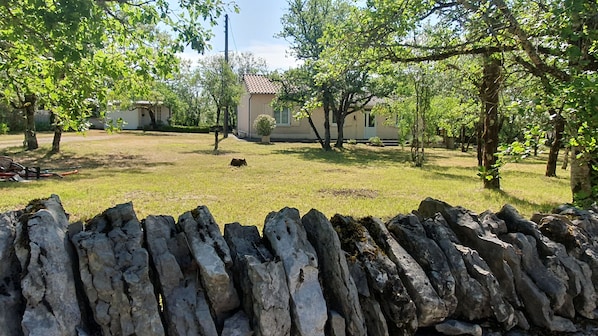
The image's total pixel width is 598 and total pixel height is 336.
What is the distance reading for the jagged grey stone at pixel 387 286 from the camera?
6.58ft

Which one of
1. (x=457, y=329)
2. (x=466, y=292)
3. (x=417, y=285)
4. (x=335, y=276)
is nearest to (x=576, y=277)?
(x=466, y=292)

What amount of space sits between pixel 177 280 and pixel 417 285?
3.80 feet

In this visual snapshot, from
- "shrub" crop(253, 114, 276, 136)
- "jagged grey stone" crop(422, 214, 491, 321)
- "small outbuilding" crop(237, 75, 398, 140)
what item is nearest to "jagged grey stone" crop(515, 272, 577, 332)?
Result: "jagged grey stone" crop(422, 214, 491, 321)

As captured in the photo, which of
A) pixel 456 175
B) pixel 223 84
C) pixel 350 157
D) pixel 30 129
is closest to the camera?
pixel 456 175

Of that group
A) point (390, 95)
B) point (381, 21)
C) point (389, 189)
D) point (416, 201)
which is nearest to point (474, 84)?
point (389, 189)

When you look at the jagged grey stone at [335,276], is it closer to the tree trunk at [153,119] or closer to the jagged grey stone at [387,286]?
the jagged grey stone at [387,286]

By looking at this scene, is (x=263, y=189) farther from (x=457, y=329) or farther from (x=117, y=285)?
(x=117, y=285)

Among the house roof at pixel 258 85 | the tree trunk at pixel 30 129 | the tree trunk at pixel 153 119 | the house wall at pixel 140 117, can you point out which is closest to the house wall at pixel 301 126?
the house roof at pixel 258 85

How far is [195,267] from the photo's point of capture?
192 cm

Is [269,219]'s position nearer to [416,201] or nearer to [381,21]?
[381,21]

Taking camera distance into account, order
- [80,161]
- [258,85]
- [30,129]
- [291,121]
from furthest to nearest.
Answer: [258,85] < [291,121] < [30,129] < [80,161]

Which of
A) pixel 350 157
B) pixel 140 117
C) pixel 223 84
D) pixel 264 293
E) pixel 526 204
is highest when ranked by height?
pixel 223 84

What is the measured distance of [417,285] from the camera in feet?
6.86

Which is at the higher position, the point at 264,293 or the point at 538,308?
the point at 264,293
